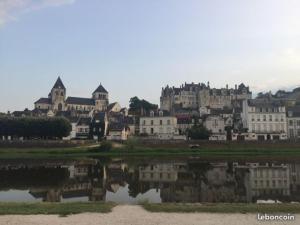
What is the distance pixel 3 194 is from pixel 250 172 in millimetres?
19957

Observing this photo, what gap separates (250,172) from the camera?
3206cm

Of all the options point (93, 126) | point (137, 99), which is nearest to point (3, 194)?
point (93, 126)

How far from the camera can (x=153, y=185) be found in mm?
26312

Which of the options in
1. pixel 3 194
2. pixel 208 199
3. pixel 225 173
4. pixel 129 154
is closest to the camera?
pixel 208 199

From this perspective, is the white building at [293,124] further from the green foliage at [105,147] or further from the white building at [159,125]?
the green foliage at [105,147]

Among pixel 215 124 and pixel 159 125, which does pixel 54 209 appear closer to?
pixel 159 125

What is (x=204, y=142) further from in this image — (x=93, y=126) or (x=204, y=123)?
(x=93, y=126)

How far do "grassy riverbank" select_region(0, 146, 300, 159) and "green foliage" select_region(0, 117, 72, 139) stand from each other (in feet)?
30.7

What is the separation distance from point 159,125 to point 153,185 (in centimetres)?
5290

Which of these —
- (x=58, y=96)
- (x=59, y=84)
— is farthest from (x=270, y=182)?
(x=59, y=84)

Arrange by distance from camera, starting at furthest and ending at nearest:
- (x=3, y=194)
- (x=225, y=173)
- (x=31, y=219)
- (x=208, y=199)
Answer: (x=225, y=173), (x=3, y=194), (x=208, y=199), (x=31, y=219)

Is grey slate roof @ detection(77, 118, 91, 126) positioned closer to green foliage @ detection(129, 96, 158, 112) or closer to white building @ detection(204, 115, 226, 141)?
green foliage @ detection(129, 96, 158, 112)

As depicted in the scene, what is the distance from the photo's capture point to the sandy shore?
37.4ft

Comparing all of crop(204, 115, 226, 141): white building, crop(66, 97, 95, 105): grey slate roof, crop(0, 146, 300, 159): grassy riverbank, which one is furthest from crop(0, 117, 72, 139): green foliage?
crop(66, 97, 95, 105): grey slate roof
